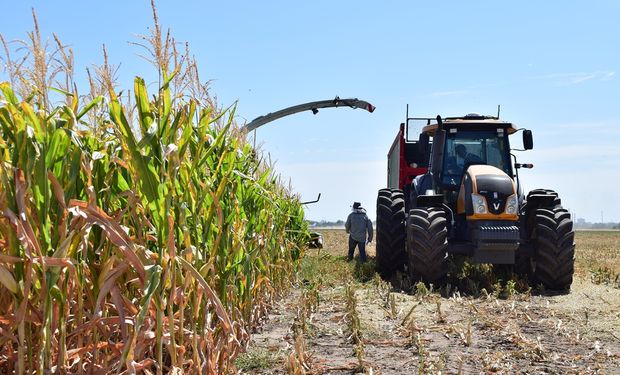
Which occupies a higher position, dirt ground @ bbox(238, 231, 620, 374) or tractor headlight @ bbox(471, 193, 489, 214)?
tractor headlight @ bbox(471, 193, 489, 214)

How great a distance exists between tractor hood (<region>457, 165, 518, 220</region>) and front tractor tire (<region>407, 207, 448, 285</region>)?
1.43 ft

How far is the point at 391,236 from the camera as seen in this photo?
9.56m

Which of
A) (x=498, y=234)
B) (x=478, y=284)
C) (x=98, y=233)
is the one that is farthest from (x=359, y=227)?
(x=98, y=233)

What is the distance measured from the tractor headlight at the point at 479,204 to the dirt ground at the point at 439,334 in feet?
3.22

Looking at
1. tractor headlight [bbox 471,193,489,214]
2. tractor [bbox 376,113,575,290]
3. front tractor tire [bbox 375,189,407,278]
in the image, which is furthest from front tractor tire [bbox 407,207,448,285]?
front tractor tire [bbox 375,189,407,278]

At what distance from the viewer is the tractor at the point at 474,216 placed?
26.8ft

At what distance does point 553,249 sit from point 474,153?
5.46ft

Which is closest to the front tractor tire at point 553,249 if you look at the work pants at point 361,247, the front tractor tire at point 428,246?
the front tractor tire at point 428,246

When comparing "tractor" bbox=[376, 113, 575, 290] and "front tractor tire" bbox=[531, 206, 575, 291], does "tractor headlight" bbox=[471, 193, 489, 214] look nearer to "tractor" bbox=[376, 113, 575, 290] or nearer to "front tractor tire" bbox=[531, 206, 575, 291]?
"tractor" bbox=[376, 113, 575, 290]

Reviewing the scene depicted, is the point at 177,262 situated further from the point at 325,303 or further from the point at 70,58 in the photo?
the point at 325,303

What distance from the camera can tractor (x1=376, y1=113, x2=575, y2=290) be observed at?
8.18m

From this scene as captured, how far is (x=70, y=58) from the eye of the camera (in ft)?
10.9

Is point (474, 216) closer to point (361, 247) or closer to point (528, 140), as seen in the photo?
point (528, 140)

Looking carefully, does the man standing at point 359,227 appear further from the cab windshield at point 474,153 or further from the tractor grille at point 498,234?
the tractor grille at point 498,234
